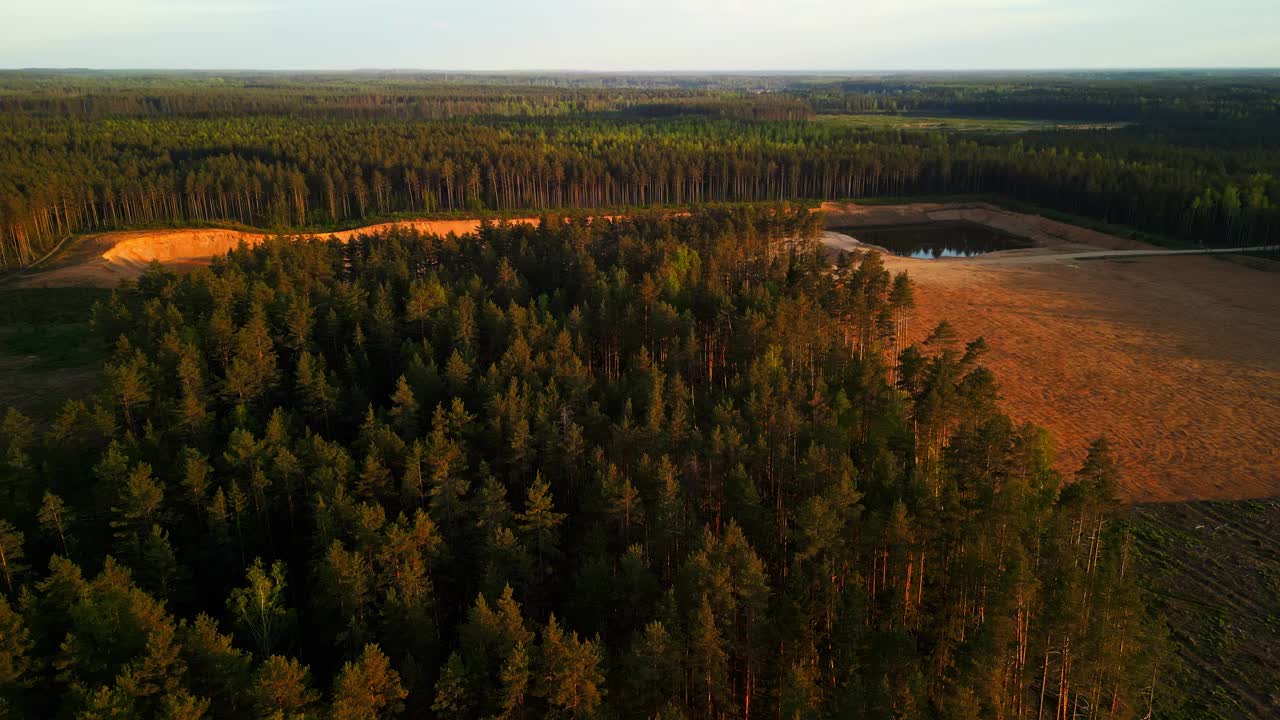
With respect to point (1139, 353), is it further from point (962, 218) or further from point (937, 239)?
point (962, 218)

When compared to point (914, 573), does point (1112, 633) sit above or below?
above

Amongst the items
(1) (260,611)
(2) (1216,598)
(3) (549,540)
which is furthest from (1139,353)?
(1) (260,611)

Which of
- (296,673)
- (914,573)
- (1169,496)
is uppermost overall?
(296,673)

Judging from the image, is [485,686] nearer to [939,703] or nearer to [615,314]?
[939,703]

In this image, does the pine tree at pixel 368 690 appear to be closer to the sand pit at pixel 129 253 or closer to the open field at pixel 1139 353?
the open field at pixel 1139 353

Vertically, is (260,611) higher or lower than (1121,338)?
higher

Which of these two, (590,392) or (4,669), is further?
(590,392)

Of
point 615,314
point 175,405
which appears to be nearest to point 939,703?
point 615,314
